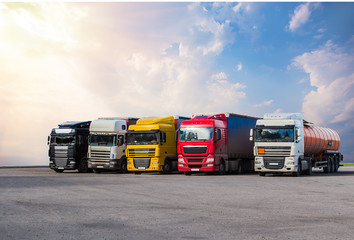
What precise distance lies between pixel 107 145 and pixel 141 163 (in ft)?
9.39

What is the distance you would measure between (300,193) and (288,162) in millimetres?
10453

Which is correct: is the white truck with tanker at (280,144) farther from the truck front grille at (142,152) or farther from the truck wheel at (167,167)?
the truck front grille at (142,152)

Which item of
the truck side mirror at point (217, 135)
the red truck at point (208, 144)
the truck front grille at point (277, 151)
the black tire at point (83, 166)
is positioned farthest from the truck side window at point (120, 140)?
the truck front grille at point (277, 151)

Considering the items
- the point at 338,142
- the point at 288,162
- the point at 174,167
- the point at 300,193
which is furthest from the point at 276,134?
the point at 338,142

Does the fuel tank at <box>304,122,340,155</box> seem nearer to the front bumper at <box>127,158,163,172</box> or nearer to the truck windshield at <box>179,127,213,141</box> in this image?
the truck windshield at <box>179,127,213,141</box>

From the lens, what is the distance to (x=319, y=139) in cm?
3225

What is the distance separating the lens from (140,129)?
96.4 feet

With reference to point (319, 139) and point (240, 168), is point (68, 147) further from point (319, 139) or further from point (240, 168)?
point (319, 139)

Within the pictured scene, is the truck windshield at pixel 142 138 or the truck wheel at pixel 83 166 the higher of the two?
the truck windshield at pixel 142 138

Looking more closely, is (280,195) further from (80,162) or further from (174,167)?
(80,162)

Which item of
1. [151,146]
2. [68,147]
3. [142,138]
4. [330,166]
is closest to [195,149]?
[151,146]

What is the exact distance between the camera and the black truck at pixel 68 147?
3165 cm

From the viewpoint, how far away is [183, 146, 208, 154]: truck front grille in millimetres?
27672

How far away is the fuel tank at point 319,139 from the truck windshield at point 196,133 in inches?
248
